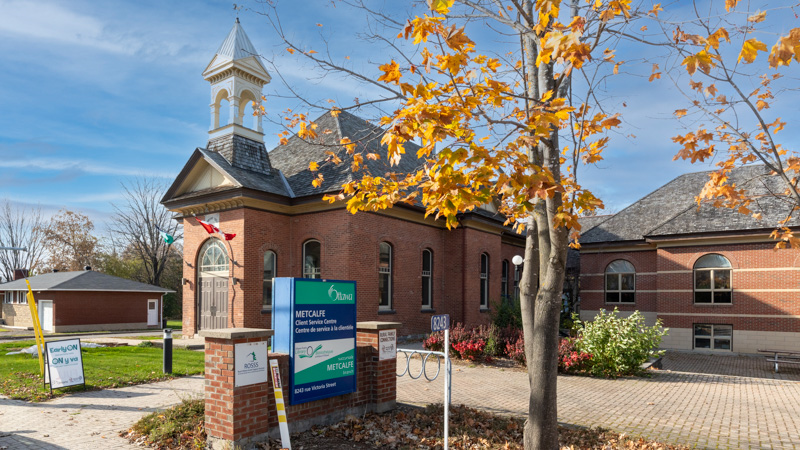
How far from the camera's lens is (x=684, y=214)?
2281 centimetres

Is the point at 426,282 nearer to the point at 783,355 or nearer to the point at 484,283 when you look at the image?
the point at 484,283

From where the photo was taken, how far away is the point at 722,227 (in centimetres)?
2103

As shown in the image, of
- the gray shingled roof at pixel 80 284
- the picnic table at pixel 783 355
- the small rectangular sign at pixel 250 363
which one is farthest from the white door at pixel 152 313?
the picnic table at pixel 783 355

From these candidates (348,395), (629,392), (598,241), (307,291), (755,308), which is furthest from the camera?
(598,241)

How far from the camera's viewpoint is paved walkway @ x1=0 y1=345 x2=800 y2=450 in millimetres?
7367

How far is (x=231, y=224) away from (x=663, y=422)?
14.4 metres

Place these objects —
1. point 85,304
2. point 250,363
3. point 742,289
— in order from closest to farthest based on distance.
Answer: point 250,363
point 742,289
point 85,304

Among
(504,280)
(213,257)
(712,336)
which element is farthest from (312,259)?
(712,336)

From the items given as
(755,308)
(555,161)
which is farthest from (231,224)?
(755,308)

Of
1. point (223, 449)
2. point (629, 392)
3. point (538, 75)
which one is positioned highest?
point (538, 75)

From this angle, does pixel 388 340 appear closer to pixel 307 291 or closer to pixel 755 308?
pixel 307 291

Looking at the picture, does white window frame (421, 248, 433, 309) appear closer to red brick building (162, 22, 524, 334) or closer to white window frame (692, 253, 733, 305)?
red brick building (162, 22, 524, 334)

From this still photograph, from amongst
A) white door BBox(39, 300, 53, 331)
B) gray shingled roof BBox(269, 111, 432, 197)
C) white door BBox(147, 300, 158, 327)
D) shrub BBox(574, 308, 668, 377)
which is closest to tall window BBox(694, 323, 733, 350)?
shrub BBox(574, 308, 668, 377)

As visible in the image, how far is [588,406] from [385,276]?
1099cm
